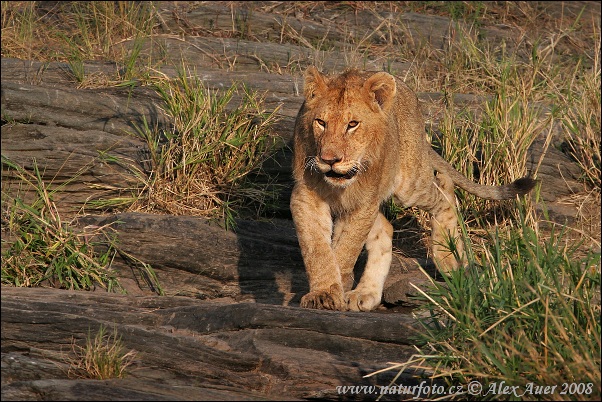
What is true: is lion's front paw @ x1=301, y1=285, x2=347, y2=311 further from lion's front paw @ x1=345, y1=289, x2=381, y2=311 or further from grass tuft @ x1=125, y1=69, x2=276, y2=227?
grass tuft @ x1=125, y1=69, x2=276, y2=227

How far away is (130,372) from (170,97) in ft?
12.8

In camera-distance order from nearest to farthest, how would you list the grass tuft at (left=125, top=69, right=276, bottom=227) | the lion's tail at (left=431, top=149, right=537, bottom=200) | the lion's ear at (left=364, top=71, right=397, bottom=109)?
the lion's ear at (left=364, top=71, right=397, bottom=109) → the lion's tail at (left=431, top=149, right=537, bottom=200) → the grass tuft at (left=125, top=69, right=276, bottom=227)

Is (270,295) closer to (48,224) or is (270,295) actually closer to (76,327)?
(48,224)

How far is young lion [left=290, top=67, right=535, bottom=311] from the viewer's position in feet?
18.8

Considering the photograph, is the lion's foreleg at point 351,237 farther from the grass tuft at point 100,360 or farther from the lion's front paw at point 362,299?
the grass tuft at point 100,360

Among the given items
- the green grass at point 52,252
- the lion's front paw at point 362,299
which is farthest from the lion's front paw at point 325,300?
the green grass at point 52,252

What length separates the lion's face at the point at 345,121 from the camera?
5.70 meters

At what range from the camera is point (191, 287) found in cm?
693

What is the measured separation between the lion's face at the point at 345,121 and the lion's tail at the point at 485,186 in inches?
59.7

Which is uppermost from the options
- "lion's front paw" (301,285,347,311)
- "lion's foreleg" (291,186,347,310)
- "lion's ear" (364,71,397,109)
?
"lion's ear" (364,71,397,109)

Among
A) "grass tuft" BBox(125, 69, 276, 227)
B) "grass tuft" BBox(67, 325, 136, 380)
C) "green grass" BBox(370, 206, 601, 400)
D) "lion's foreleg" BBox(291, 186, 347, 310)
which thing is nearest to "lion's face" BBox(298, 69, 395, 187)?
"lion's foreleg" BBox(291, 186, 347, 310)

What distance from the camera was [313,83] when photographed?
19.7 ft

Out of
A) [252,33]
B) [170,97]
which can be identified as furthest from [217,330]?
[252,33]

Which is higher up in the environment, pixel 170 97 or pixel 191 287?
pixel 170 97
